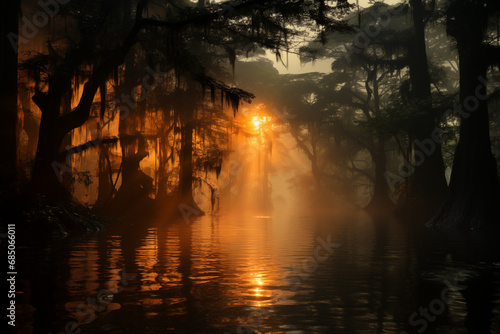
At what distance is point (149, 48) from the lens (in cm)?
2416

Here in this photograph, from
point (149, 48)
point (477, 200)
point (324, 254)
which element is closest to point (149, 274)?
point (324, 254)

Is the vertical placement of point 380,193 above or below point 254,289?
above

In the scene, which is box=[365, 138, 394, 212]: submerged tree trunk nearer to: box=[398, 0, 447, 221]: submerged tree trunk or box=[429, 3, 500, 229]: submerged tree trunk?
box=[398, 0, 447, 221]: submerged tree trunk

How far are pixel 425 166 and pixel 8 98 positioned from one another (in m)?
22.3

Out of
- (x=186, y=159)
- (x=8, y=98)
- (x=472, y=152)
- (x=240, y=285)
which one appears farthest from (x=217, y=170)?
(x=240, y=285)

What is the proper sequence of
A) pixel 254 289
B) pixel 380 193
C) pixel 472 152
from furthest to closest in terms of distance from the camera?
pixel 380 193 < pixel 472 152 < pixel 254 289

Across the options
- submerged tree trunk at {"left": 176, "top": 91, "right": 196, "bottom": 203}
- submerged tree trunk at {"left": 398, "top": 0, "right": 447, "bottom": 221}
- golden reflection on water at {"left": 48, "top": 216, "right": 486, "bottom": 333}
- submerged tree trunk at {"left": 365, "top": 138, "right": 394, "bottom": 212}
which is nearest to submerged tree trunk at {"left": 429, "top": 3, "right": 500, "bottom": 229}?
submerged tree trunk at {"left": 398, "top": 0, "right": 447, "bottom": 221}

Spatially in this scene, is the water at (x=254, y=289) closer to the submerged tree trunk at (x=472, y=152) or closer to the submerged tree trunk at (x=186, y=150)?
the submerged tree trunk at (x=472, y=152)

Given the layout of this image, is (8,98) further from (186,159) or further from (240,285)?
(186,159)

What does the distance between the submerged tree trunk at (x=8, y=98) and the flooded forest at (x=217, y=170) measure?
1.9 inches

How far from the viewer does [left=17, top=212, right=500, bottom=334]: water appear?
6.61m

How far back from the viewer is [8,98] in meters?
18.9

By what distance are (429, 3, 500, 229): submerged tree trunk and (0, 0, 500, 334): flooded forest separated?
2.5 inches

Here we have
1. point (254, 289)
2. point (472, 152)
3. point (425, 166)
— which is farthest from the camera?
point (425, 166)
